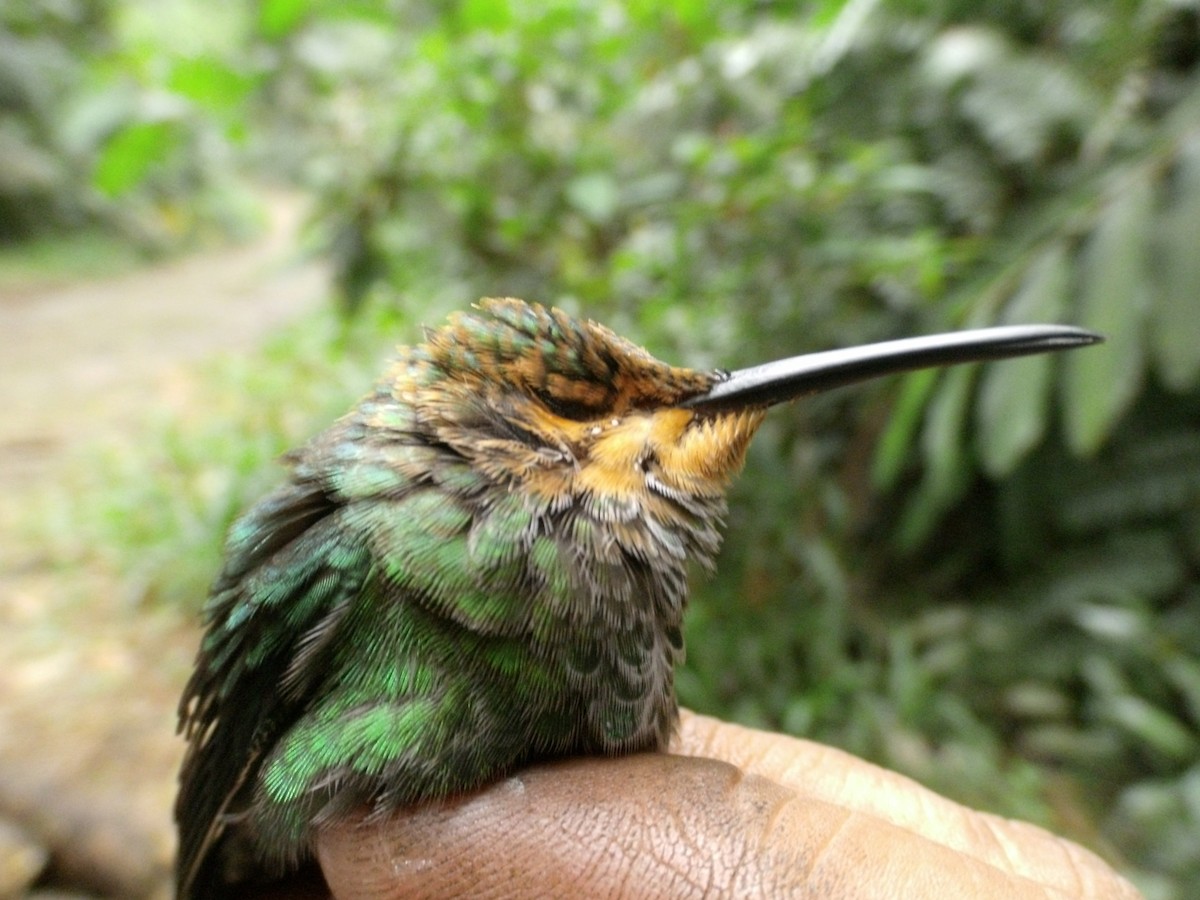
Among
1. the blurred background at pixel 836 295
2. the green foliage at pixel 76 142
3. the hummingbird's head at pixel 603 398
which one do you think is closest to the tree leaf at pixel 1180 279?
the blurred background at pixel 836 295

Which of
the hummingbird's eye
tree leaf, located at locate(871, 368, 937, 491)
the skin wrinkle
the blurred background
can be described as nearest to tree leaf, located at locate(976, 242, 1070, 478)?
the blurred background

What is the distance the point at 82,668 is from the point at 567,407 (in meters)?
3.15

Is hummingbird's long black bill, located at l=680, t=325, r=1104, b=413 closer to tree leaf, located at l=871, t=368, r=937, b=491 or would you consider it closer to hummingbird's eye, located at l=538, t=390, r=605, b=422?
hummingbird's eye, located at l=538, t=390, r=605, b=422

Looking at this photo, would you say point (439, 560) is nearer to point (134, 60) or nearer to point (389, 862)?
point (389, 862)

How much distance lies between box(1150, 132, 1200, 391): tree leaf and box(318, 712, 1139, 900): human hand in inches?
73.9

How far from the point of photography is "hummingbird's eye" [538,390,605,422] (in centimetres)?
127

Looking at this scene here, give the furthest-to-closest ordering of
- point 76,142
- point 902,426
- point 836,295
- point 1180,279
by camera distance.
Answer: point 76,142
point 836,295
point 902,426
point 1180,279

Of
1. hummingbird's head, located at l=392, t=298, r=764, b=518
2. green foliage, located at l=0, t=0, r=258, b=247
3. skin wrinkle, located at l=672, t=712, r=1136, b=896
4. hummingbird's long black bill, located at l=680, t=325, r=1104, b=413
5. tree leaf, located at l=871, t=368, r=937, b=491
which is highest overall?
green foliage, located at l=0, t=0, r=258, b=247

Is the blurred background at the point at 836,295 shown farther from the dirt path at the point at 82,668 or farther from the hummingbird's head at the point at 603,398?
the hummingbird's head at the point at 603,398

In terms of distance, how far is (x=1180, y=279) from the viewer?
2.50m

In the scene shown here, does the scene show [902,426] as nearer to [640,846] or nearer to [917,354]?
[917,354]

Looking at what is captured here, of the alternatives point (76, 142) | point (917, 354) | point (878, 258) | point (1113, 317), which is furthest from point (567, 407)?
point (76, 142)

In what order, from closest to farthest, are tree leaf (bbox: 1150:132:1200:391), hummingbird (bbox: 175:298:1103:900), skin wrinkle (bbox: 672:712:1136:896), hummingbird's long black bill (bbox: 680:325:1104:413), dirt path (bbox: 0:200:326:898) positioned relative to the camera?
hummingbird (bbox: 175:298:1103:900), hummingbird's long black bill (bbox: 680:325:1104:413), skin wrinkle (bbox: 672:712:1136:896), dirt path (bbox: 0:200:326:898), tree leaf (bbox: 1150:132:1200:391)

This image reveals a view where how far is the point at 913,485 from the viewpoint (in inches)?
146
